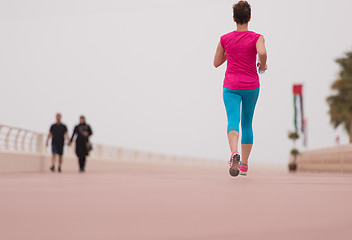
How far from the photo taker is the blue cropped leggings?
7.98 metres

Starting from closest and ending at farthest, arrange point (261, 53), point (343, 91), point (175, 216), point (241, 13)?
1. point (175, 216)
2. point (261, 53)
3. point (241, 13)
4. point (343, 91)

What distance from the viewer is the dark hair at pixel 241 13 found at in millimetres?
8148

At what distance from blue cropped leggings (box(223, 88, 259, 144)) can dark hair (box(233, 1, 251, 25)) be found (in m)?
0.97

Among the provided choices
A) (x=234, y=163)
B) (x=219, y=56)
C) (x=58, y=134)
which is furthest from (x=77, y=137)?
(x=234, y=163)

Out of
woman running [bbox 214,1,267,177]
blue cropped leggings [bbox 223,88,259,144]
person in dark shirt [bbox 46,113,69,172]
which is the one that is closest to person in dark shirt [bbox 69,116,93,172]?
person in dark shirt [bbox 46,113,69,172]

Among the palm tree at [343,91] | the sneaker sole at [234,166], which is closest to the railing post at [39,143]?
the sneaker sole at [234,166]

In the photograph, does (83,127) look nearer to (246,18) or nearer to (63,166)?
(63,166)

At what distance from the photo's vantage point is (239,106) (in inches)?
318

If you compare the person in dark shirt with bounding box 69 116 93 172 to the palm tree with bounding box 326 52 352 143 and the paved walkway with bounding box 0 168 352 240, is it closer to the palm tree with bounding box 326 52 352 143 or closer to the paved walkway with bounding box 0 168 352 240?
the paved walkway with bounding box 0 168 352 240

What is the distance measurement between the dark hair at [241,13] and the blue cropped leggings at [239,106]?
0.97 metres

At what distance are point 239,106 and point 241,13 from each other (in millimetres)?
1275

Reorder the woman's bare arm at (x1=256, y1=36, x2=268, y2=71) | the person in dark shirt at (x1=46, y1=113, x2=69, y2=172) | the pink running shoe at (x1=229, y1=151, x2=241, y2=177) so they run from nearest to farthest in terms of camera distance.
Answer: the pink running shoe at (x1=229, y1=151, x2=241, y2=177), the woman's bare arm at (x1=256, y1=36, x2=268, y2=71), the person in dark shirt at (x1=46, y1=113, x2=69, y2=172)

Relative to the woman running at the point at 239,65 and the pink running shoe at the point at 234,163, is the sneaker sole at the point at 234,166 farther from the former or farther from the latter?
the woman running at the point at 239,65

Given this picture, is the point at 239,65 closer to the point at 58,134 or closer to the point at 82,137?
the point at 82,137
